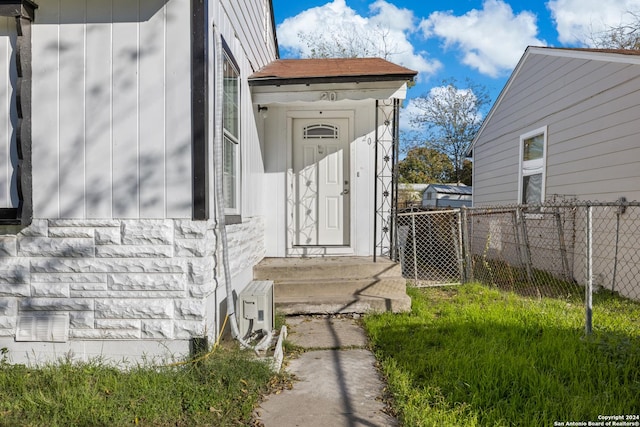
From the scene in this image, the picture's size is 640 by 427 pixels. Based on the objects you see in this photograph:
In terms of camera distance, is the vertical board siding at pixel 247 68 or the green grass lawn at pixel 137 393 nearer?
the green grass lawn at pixel 137 393

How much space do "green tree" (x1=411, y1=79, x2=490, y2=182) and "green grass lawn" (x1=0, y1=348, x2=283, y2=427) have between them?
992 inches

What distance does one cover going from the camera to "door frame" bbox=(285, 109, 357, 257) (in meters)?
5.42

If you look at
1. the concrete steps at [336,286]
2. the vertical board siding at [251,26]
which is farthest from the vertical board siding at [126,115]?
the concrete steps at [336,286]

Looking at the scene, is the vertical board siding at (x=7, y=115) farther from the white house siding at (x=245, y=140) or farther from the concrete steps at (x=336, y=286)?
the concrete steps at (x=336, y=286)

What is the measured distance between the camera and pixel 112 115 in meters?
2.91

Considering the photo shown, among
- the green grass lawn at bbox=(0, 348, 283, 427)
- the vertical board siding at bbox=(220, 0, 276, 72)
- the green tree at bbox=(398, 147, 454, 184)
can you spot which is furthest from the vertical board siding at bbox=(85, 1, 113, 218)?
the green tree at bbox=(398, 147, 454, 184)

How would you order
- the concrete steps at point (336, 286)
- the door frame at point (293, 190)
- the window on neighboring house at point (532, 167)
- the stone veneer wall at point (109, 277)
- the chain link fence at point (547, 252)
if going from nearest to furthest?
the stone veneer wall at point (109, 277) → the concrete steps at point (336, 286) → the chain link fence at point (547, 252) → the door frame at point (293, 190) → the window on neighboring house at point (532, 167)

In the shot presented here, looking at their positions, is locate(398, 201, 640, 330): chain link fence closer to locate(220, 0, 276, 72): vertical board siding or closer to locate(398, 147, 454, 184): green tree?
locate(220, 0, 276, 72): vertical board siding

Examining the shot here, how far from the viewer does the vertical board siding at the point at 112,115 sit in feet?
9.47

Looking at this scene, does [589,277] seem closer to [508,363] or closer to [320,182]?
[508,363]

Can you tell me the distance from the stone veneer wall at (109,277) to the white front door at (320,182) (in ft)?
9.07

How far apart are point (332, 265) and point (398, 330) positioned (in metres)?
1.22

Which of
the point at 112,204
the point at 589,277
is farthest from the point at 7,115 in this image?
the point at 589,277

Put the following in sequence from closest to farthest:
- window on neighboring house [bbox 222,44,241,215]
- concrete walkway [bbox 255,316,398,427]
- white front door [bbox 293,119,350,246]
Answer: concrete walkway [bbox 255,316,398,427], window on neighboring house [bbox 222,44,241,215], white front door [bbox 293,119,350,246]
